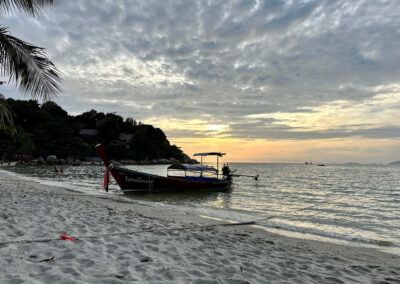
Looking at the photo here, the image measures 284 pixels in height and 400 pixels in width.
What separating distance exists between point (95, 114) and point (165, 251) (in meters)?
133

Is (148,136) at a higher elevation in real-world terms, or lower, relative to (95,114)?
lower

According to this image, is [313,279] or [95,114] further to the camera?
[95,114]

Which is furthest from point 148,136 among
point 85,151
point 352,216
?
point 352,216

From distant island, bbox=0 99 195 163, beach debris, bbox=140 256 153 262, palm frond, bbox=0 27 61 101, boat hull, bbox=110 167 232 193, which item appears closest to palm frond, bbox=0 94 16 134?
palm frond, bbox=0 27 61 101

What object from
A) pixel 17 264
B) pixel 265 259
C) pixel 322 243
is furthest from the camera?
pixel 322 243

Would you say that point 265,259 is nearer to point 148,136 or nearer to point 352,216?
point 352,216

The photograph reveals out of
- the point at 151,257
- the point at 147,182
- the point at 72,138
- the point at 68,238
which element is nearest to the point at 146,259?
the point at 151,257

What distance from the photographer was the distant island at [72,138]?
221ft

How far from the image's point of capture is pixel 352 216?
1435 centimetres

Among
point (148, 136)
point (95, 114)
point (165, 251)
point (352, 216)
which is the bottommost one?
point (352, 216)

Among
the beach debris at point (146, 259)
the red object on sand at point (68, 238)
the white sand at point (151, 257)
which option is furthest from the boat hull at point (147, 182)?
the beach debris at point (146, 259)

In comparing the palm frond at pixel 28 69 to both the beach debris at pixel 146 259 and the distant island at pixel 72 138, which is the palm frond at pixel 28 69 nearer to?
the beach debris at pixel 146 259

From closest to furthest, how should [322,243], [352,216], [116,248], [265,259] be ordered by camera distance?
Result: [116,248] < [265,259] < [322,243] < [352,216]

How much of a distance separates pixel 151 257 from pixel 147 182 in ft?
58.1
